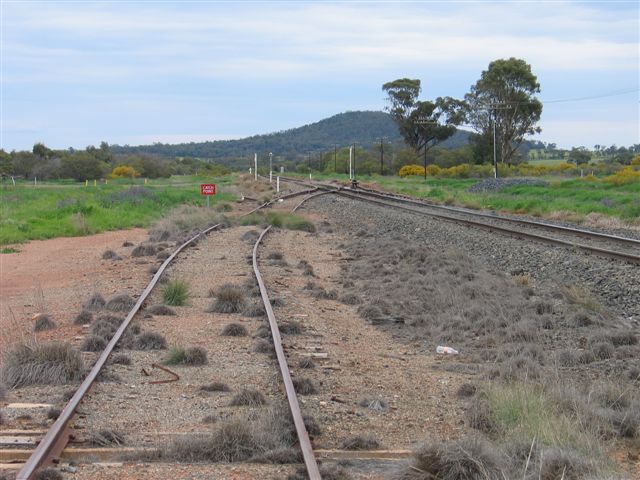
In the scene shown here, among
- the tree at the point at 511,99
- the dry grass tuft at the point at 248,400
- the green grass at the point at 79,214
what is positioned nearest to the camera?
the dry grass tuft at the point at 248,400

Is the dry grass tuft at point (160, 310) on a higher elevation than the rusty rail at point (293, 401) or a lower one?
lower

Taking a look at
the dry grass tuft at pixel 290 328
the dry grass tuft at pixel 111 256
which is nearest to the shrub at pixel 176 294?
the dry grass tuft at pixel 290 328

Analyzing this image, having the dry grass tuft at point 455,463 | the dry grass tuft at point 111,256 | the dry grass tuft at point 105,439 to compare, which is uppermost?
the dry grass tuft at point 455,463

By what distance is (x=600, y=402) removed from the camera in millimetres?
7852

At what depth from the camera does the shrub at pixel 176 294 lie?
1404 cm

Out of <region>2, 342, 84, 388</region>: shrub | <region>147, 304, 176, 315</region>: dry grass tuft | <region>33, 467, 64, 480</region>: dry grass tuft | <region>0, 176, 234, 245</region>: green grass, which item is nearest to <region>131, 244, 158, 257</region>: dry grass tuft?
<region>0, 176, 234, 245</region>: green grass

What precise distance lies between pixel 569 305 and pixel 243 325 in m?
4.76

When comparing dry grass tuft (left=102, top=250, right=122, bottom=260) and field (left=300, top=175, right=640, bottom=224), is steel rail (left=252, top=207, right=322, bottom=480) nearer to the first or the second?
dry grass tuft (left=102, top=250, right=122, bottom=260)

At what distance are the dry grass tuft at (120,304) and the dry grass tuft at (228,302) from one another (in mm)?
1235

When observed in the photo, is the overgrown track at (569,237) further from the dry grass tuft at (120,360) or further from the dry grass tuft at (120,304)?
the dry grass tuft at (120,360)

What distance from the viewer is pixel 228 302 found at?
13633 mm

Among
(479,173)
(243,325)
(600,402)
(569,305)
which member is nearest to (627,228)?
(569,305)

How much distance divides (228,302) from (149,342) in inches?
114

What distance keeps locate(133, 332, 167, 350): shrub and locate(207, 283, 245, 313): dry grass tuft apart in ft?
8.68
